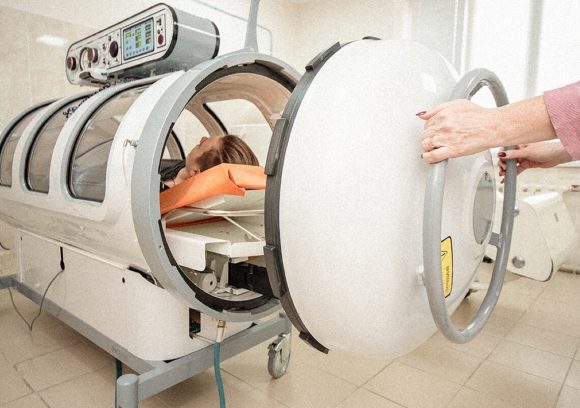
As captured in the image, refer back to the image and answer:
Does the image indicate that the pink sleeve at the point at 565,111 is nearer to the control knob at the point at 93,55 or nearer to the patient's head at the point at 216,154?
the patient's head at the point at 216,154

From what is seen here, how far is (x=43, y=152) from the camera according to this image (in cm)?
166

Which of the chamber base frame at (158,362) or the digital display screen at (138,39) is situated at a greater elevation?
the digital display screen at (138,39)

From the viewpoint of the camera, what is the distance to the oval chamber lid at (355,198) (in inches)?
30.0

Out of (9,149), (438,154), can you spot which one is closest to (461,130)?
(438,154)

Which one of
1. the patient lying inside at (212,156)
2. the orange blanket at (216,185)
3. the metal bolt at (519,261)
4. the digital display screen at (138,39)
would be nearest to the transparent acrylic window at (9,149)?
the digital display screen at (138,39)

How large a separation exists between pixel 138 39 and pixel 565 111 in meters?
1.60

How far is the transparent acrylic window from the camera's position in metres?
1.90

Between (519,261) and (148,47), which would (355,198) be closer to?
(148,47)

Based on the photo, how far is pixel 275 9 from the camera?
4406mm

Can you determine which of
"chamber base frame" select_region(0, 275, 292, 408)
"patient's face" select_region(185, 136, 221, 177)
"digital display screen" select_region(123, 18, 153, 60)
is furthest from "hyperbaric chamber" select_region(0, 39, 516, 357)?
"digital display screen" select_region(123, 18, 153, 60)

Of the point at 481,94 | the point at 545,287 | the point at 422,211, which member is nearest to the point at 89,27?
the point at 422,211

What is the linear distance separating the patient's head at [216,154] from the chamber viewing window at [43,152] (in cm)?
58

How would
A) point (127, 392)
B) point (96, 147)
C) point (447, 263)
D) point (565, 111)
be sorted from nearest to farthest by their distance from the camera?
point (565, 111)
point (447, 263)
point (127, 392)
point (96, 147)

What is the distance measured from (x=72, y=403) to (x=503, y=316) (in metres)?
2.20
